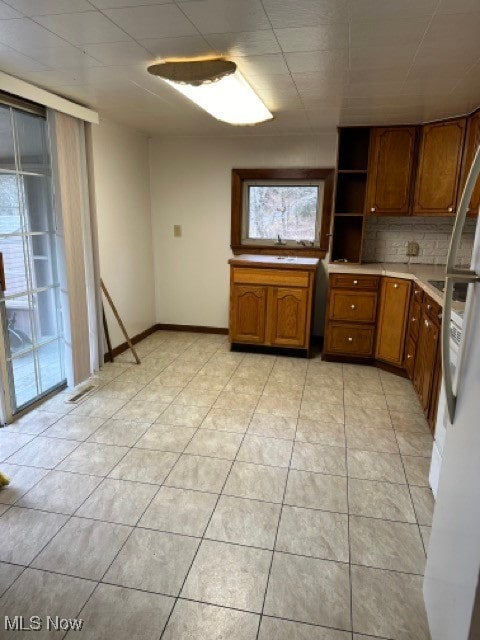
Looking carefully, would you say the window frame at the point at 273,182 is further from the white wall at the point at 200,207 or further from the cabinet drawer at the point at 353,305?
the cabinet drawer at the point at 353,305

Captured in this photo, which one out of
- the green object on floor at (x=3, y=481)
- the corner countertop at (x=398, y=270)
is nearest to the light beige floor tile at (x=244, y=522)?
the green object on floor at (x=3, y=481)

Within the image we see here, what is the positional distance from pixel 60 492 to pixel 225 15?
228 cm

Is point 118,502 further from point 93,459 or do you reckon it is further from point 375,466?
point 375,466

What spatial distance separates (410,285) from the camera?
135 inches

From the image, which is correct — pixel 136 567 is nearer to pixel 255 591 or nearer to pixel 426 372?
pixel 255 591

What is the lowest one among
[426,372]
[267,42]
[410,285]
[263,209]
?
[426,372]

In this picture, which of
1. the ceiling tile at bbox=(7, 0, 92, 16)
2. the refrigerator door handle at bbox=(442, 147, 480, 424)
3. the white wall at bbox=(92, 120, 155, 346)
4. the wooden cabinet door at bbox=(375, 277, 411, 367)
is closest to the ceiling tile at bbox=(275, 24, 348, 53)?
the ceiling tile at bbox=(7, 0, 92, 16)

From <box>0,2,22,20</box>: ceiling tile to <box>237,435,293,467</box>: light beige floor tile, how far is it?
7.69 ft

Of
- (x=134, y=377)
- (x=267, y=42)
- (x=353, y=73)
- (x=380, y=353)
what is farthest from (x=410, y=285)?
(x=134, y=377)

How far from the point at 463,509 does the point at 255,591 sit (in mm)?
846

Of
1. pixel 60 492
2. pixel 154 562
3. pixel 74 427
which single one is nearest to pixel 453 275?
pixel 154 562

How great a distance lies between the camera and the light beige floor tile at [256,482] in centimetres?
211

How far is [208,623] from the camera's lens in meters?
1.44

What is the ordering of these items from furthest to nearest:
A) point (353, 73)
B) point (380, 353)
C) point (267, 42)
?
1. point (380, 353)
2. point (353, 73)
3. point (267, 42)
